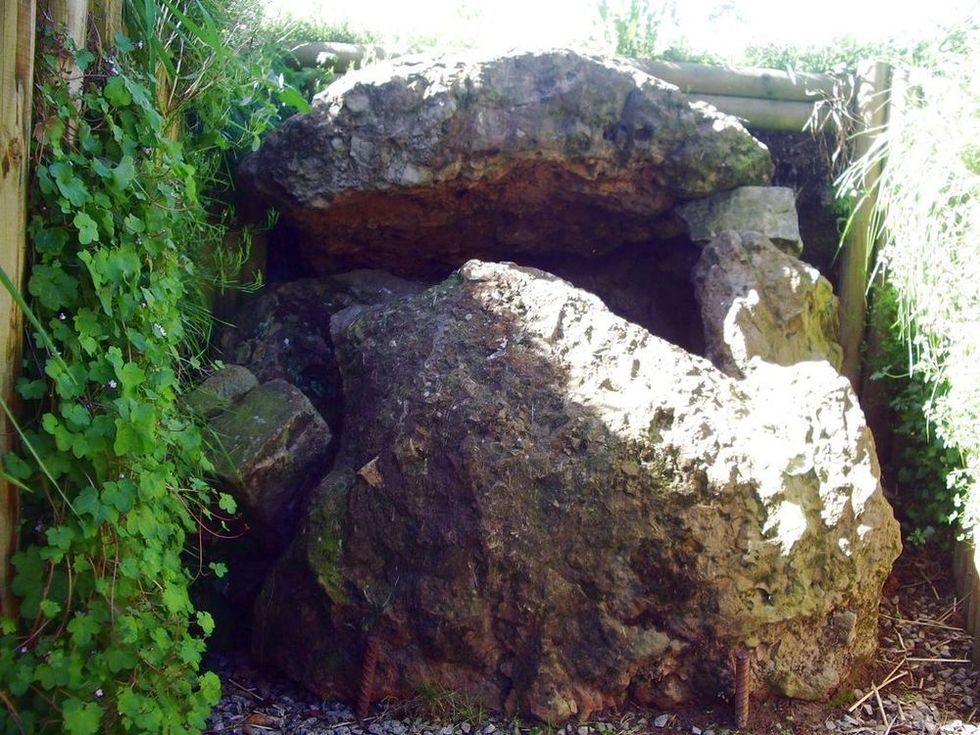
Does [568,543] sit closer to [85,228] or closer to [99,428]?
[99,428]

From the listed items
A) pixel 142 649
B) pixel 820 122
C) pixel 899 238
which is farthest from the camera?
pixel 820 122

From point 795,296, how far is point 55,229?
2953mm

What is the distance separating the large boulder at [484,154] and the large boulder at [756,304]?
400mm

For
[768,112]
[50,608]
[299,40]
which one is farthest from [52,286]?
[768,112]

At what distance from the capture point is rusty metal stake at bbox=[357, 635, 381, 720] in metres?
3.05

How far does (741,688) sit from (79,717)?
200cm

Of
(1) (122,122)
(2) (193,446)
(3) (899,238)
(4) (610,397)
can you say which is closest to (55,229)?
(1) (122,122)

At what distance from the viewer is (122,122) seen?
7.77 ft

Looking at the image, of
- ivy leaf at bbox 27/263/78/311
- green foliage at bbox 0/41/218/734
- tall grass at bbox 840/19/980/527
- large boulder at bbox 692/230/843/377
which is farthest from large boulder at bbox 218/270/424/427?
tall grass at bbox 840/19/980/527

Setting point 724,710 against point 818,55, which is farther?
point 818,55

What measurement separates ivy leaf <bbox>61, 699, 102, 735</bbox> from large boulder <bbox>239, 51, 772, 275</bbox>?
7.87ft

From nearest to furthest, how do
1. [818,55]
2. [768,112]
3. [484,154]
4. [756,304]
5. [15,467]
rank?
[15,467]
[756,304]
[484,154]
[768,112]
[818,55]

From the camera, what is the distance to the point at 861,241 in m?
4.55

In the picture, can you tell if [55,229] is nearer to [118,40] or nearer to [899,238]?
[118,40]
